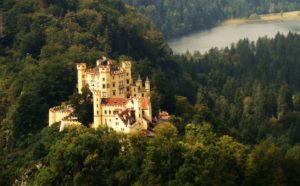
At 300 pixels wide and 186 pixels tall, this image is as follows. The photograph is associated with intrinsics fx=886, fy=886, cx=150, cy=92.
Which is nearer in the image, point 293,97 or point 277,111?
point 277,111

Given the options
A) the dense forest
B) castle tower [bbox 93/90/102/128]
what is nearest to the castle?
castle tower [bbox 93/90/102/128]

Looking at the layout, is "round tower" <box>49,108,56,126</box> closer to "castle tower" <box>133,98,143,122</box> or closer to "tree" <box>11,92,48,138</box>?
"tree" <box>11,92,48,138</box>

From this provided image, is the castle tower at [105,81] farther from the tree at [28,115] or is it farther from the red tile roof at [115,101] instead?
the tree at [28,115]

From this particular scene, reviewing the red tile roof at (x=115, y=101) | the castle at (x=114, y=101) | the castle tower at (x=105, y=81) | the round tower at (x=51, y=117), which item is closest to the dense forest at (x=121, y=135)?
the round tower at (x=51, y=117)

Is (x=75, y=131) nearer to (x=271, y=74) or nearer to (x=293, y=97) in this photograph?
(x=293, y=97)

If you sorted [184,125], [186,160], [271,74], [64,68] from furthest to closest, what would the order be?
[271,74]
[64,68]
[184,125]
[186,160]

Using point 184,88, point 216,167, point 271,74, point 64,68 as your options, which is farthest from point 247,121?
point 271,74

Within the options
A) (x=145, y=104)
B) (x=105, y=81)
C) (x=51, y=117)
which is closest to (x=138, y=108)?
(x=145, y=104)
